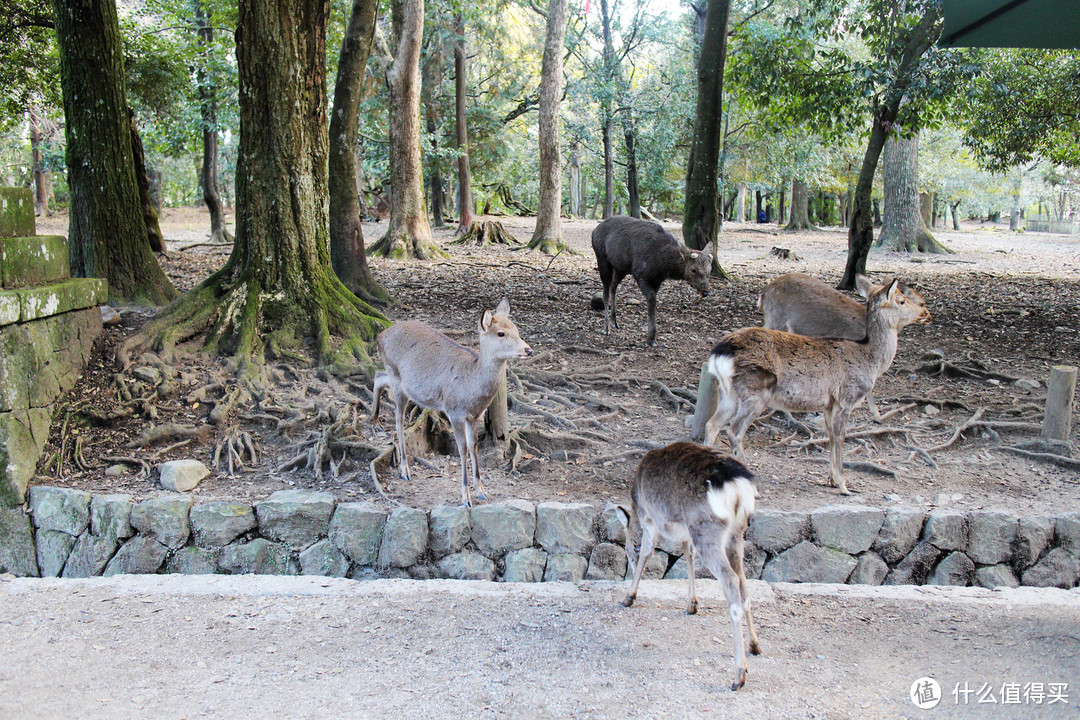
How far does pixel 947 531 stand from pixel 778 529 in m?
0.97

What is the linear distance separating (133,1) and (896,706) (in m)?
19.2

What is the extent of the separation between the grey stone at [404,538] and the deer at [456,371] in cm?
29

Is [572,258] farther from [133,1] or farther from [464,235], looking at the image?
[133,1]

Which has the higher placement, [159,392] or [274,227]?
[274,227]

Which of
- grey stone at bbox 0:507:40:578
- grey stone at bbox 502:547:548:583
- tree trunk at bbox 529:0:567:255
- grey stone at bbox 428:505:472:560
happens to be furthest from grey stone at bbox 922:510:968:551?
tree trunk at bbox 529:0:567:255

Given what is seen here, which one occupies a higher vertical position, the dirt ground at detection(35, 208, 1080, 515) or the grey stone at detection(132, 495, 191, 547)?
the dirt ground at detection(35, 208, 1080, 515)

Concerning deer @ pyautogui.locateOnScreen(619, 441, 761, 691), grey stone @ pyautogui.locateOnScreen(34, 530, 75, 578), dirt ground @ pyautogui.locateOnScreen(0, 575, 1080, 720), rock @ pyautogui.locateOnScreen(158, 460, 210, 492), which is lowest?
grey stone @ pyautogui.locateOnScreen(34, 530, 75, 578)

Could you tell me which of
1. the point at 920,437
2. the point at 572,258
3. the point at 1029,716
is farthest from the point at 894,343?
the point at 572,258

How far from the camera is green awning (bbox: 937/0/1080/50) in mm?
6320

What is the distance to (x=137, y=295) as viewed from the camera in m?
7.66

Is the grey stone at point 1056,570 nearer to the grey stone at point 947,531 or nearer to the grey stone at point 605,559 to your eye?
the grey stone at point 947,531

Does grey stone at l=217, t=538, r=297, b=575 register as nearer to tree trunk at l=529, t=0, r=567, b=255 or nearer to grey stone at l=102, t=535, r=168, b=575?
grey stone at l=102, t=535, r=168, b=575

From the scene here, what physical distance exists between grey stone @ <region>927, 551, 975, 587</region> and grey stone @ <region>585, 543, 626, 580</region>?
1.80 metres

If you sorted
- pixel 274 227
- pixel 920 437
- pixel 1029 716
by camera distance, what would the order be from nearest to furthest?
pixel 1029 716
pixel 920 437
pixel 274 227
